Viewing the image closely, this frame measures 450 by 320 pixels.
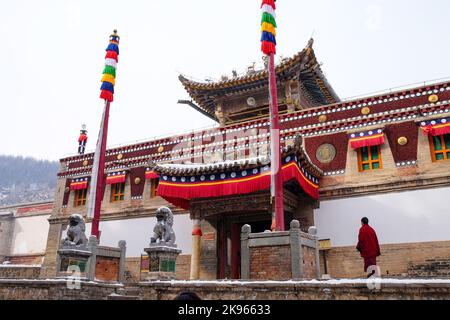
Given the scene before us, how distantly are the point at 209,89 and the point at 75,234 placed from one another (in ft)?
38.4

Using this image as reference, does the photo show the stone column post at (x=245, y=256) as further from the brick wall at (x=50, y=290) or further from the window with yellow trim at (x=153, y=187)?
the window with yellow trim at (x=153, y=187)

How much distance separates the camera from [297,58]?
1867cm

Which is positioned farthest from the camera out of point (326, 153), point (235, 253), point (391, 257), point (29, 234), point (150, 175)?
point (29, 234)

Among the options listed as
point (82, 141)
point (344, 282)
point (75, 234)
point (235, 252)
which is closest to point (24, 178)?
point (82, 141)

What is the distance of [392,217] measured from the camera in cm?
1440

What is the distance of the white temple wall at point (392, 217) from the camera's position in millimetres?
13727

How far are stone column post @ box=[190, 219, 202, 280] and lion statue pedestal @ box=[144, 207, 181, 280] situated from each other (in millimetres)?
5225

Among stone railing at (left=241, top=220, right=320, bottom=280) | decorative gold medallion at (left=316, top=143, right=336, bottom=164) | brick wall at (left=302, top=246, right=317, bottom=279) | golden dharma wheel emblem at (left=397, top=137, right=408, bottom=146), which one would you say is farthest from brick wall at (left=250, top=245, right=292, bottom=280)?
golden dharma wheel emblem at (left=397, top=137, right=408, bottom=146)

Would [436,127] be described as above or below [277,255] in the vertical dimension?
above

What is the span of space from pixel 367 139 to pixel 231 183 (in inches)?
218

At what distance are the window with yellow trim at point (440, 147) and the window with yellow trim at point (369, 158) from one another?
1.82m

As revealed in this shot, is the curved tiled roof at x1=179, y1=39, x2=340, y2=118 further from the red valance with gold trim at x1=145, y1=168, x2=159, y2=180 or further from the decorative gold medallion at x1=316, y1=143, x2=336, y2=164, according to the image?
the red valance with gold trim at x1=145, y1=168, x2=159, y2=180

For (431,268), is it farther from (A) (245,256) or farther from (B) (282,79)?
(B) (282,79)
